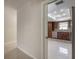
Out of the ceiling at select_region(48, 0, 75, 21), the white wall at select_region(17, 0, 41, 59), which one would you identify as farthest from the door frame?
the ceiling at select_region(48, 0, 75, 21)

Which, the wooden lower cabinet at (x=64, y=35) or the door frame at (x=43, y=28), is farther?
the wooden lower cabinet at (x=64, y=35)

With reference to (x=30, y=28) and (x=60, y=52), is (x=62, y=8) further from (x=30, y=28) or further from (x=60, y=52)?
(x=30, y=28)

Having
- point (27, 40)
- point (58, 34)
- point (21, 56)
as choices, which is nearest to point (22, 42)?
point (27, 40)

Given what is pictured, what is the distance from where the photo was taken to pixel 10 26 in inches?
126

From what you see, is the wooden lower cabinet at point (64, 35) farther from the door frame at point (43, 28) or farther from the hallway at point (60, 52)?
the door frame at point (43, 28)

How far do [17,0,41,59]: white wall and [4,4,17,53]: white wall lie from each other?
0.48 feet

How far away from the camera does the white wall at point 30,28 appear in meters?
3.08

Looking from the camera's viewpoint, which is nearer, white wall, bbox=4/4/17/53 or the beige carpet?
white wall, bbox=4/4/17/53

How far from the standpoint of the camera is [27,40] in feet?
11.1

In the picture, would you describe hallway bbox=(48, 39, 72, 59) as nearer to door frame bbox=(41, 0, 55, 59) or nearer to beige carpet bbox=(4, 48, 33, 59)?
door frame bbox=(41, 0, 55, 59)

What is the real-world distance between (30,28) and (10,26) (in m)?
0.64

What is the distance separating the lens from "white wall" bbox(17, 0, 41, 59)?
308 centimetres

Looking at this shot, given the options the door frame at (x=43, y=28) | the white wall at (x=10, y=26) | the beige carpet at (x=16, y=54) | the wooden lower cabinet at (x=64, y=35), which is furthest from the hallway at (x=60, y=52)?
the wooden lower cabinet at (x=64, y=35)

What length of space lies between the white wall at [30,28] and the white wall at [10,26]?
146 mm
